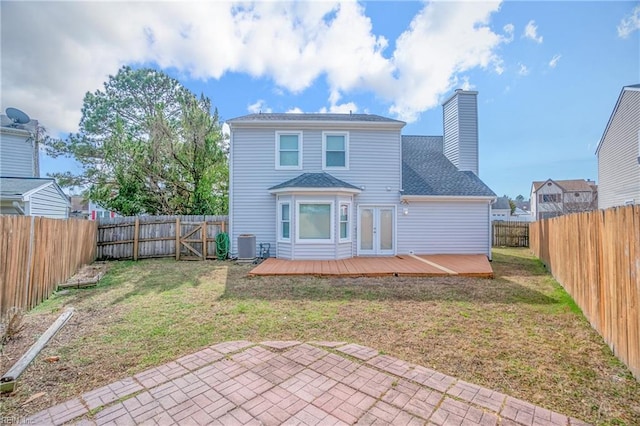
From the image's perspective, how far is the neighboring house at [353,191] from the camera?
36.2 feet

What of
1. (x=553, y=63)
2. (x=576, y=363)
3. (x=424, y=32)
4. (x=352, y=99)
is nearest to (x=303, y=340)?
(x=576, y=363)

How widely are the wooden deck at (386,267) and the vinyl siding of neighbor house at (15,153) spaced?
46.7ft

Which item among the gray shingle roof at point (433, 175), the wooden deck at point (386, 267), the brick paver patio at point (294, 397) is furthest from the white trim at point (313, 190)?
the brick paver patio at point (294, 397)

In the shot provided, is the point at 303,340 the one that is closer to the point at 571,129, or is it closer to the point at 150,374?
the point at 150,374

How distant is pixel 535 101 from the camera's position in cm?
1249

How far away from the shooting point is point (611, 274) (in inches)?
145

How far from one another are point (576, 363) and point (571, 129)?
761 inches

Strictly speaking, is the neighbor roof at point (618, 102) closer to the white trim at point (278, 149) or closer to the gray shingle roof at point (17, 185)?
the white trim at point (278, 149)

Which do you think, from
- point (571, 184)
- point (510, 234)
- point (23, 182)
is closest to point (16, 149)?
point (23, 182)

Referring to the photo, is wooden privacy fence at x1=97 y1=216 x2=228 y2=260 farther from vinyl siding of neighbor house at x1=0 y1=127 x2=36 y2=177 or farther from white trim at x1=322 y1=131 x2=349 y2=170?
vinyl siding of neighbor house at x1=0 y1=127 x2=36 y2=177

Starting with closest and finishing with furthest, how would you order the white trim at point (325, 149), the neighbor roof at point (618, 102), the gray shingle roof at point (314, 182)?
the gray shingle roof at point (314, 182), the neighbor roof at point (618, 102), the white trim at point (325, 149)

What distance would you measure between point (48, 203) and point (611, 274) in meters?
16.9

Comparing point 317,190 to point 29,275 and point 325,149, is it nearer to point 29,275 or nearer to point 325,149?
point 325,149

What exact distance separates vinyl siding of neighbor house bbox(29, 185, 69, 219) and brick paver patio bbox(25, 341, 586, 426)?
1163 cm
